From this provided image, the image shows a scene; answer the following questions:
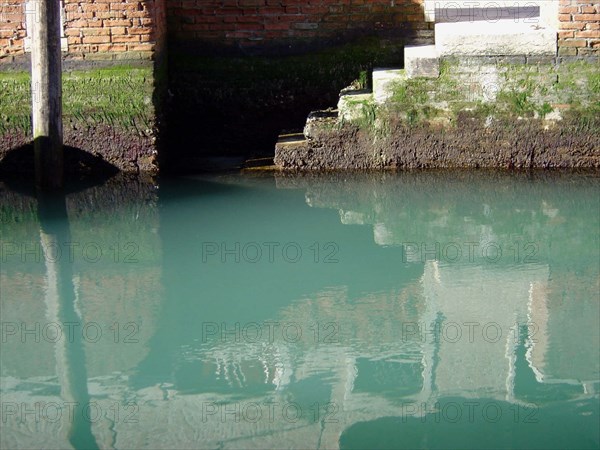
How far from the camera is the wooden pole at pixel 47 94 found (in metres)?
7.54

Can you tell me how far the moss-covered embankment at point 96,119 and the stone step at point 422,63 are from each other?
6.57 ft

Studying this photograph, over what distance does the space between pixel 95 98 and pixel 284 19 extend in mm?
1757

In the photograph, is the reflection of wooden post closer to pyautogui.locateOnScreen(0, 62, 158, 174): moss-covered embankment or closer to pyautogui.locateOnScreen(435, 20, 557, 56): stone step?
pyautogui.locateOnScreen(0, 62, 158, 174): moss-covered embankment

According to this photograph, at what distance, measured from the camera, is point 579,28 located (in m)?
7.88

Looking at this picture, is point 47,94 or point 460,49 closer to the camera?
point 47,94

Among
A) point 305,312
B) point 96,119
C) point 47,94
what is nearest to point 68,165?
point 96,119

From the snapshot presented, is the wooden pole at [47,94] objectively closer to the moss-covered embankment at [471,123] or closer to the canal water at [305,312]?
the canal water at [305,312]

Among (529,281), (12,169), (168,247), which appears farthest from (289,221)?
(12,169)

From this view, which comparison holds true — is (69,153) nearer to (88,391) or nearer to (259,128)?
(259,128)

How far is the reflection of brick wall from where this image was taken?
7926 mm

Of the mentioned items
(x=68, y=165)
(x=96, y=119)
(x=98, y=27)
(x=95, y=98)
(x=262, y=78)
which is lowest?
(x=68, y=165)

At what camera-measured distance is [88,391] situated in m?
4.68

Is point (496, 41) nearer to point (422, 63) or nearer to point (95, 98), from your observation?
point (422, 63)

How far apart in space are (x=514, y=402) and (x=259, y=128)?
4.97 m
